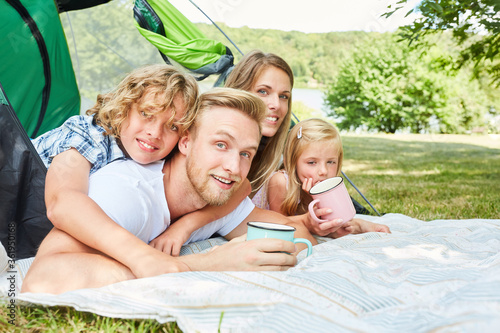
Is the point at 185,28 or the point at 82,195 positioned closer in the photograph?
the point at 82,195

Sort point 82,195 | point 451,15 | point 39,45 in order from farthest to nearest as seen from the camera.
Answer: point 451,15 < point 39,45 < point 82,195

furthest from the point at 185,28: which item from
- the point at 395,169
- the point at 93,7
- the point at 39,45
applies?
the point at 395,169

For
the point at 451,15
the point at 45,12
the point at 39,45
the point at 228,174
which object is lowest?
the point at 228,174

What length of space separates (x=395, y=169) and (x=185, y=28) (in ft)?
15.1

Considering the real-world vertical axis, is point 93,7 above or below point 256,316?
above

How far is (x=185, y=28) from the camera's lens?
2459 millimetres

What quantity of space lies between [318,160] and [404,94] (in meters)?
16.7

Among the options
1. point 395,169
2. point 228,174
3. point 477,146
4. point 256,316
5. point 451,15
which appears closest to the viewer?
point 256,316

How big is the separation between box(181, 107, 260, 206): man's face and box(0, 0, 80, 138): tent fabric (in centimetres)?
107

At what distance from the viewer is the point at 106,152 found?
150 cm

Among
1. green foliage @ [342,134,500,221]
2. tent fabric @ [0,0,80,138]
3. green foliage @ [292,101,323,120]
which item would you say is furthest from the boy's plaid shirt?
green foliage @ [292,101,323,120]

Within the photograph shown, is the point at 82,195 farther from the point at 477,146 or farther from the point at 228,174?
the point at 477,146

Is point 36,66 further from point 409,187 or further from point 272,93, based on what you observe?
point 409,187

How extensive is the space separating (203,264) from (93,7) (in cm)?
137
